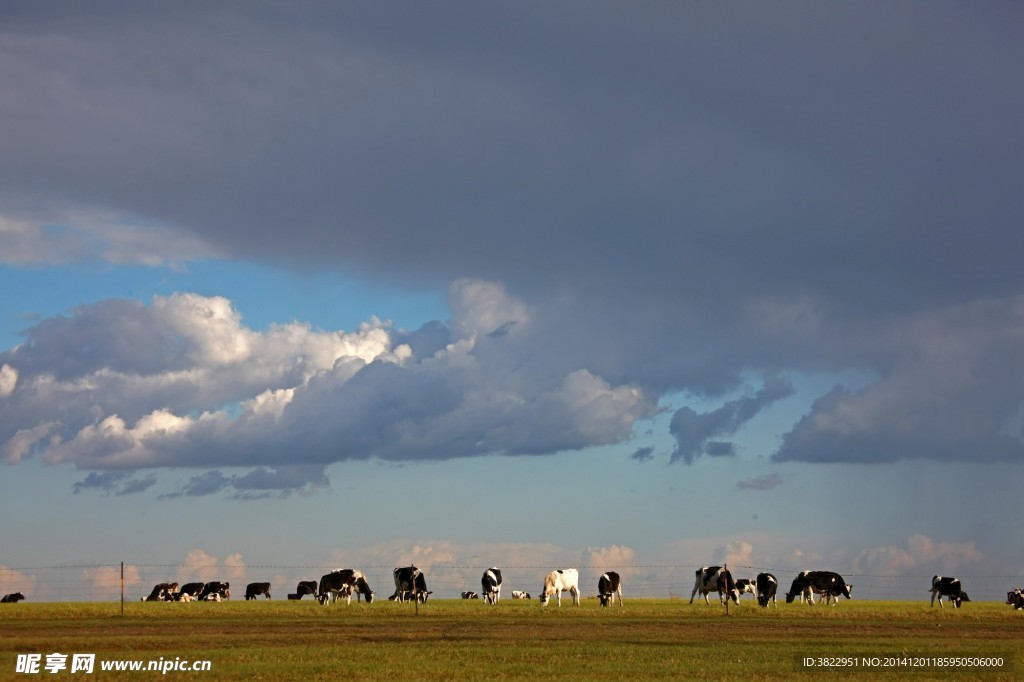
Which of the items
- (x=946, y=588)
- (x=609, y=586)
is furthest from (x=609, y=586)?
(x=946, y=588)

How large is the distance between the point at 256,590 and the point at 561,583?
34.0 metres

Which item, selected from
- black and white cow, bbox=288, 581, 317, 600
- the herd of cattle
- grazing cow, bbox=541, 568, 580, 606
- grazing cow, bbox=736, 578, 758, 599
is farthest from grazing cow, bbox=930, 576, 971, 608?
black and white cow, bbox=288, 581, 317, 600

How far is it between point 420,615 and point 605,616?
28.4 ft

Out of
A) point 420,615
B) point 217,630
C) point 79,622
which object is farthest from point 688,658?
point 79,622

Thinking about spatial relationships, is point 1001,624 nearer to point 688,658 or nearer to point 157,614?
point 688,658

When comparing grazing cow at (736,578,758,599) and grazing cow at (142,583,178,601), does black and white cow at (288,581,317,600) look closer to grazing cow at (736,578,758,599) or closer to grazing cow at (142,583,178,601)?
grazing cow at (142,583,178,601)

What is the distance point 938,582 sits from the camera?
72.1m

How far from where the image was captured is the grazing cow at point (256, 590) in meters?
84.7

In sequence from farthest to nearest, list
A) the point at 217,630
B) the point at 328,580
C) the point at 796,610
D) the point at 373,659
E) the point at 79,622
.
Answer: the point at 328,580, the point at 796,610, the point at 79,622, the point at 217,630, the point at 373,659

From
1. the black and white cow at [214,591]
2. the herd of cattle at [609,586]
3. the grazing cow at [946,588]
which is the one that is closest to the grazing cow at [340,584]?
the herd of cattle at [609,586]

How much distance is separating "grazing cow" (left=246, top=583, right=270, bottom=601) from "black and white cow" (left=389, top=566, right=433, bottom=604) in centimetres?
2441

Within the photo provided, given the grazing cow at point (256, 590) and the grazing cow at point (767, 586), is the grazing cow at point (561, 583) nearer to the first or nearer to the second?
the grazing cow at point (767, 586)

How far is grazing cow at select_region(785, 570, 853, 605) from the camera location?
→ 67.4 m

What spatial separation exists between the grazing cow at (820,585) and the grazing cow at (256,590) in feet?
136
